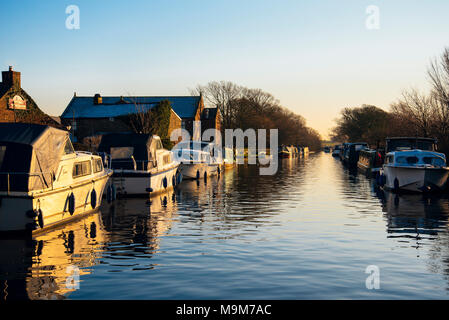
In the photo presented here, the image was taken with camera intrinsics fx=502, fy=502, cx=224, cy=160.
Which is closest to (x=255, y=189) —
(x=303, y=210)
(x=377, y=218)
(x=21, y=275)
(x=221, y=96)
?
(x=303, y=210)

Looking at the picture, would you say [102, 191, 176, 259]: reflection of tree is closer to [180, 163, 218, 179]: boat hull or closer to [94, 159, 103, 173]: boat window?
[94, 159, 103, 173]: boat window

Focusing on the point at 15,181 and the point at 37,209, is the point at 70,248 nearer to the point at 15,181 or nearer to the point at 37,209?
the point at 37,209

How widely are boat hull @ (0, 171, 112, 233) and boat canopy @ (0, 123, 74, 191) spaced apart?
345 millimetres

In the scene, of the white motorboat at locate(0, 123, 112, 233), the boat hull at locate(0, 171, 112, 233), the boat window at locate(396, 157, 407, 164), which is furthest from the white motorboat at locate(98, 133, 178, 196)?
the boat window at locate(396, 157, 407, 164)

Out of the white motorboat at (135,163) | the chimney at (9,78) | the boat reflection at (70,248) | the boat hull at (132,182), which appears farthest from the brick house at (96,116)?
the boat reflection at (70,248)

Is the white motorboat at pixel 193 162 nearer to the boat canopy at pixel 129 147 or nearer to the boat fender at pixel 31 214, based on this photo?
the boat canopy at pixel 129 147

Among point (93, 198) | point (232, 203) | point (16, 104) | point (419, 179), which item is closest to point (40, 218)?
point (93, 198)

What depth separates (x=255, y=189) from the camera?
3041 cm

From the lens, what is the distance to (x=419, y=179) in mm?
26344

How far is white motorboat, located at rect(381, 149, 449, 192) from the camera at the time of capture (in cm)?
2623

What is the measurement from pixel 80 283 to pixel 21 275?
5.46 ft

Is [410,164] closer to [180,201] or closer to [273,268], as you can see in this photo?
[180,201]

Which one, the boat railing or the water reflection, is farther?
the water reflection

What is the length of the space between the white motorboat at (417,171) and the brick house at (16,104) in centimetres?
3089
